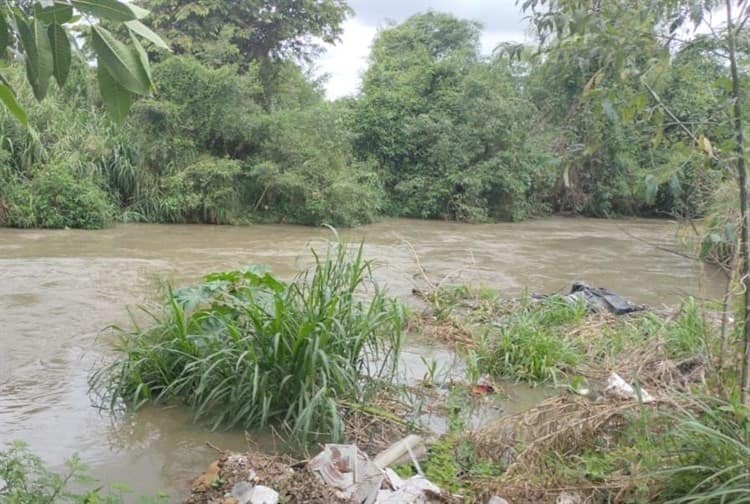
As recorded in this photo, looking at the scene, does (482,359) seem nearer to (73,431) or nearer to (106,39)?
(73,431)

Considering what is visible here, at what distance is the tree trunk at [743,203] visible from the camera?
243 centimetres

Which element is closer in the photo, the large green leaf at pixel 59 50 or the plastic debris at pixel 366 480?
the large green leaf at pixel 59 50

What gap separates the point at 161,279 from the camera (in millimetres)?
5988

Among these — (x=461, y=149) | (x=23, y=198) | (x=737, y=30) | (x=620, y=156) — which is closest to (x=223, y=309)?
(x=737, y=30)

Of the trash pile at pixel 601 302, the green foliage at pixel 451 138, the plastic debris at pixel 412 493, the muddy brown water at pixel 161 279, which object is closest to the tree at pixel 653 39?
the muddy brown water at pixel 161 279

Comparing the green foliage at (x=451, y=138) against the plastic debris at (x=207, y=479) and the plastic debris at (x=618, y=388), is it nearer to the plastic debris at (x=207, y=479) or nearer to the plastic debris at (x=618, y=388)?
the plastic debris at (x=618, y=388)

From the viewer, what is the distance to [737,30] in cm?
249

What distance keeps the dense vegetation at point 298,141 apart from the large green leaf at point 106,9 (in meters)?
3.91

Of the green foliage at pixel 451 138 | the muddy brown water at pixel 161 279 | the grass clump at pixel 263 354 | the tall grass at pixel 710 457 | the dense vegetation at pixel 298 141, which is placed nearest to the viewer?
the tall grass at pixel 710 457

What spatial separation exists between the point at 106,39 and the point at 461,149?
15.5 m

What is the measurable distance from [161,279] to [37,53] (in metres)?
5.19

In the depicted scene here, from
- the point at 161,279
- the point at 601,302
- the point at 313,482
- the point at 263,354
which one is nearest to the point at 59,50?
the point at 313,482

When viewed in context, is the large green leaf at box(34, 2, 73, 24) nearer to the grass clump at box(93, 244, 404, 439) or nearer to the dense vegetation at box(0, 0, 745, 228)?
the grass clump at box(93, 244, 404, 439)

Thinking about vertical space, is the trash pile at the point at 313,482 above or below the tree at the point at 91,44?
below
